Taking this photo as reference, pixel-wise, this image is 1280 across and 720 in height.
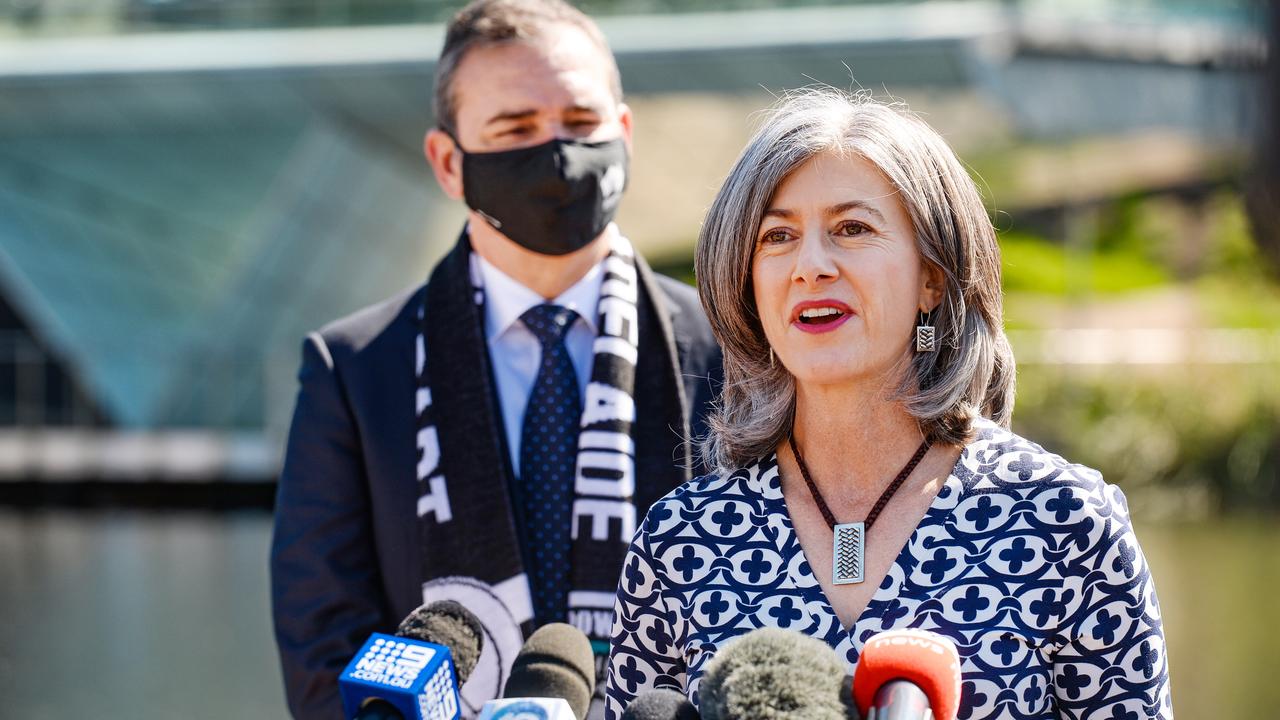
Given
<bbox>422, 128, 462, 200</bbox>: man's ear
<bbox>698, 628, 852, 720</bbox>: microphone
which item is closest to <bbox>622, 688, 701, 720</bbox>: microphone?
<bbox>698, 628, 852, 720</bbox>: microphone

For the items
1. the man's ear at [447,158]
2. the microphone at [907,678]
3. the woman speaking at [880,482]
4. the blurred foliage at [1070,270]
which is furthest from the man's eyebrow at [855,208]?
the blurred foliage at [1070,270]

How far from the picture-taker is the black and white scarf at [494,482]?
2967 millimetres

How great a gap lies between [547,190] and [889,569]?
4.95 ft

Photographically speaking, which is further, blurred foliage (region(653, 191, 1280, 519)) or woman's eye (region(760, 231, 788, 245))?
blurred foliage (region(653, 191, 1280, 519))

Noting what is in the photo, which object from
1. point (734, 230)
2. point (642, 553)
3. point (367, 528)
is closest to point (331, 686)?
point (367, 528)

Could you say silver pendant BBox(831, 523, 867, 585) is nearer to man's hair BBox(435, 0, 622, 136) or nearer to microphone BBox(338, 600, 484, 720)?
microphone BBox(338, 600, 484, 720)

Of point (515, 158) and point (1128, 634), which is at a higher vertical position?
point (515, 158)

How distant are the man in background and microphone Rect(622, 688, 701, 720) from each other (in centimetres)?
141

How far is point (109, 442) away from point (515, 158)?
15.5 metres

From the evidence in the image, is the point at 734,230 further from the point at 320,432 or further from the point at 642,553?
the point at 320,432

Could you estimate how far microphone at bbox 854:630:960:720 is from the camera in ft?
4.83

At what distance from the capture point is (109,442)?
17578mm

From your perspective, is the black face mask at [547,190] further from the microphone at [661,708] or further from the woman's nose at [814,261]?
the microphone at [661,708]

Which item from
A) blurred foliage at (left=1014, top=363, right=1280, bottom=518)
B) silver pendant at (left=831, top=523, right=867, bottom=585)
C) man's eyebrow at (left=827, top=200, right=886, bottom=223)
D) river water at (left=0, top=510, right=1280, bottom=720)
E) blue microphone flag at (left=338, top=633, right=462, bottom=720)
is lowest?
river water at (left=0, top=510, right=1280, bottom=720)
